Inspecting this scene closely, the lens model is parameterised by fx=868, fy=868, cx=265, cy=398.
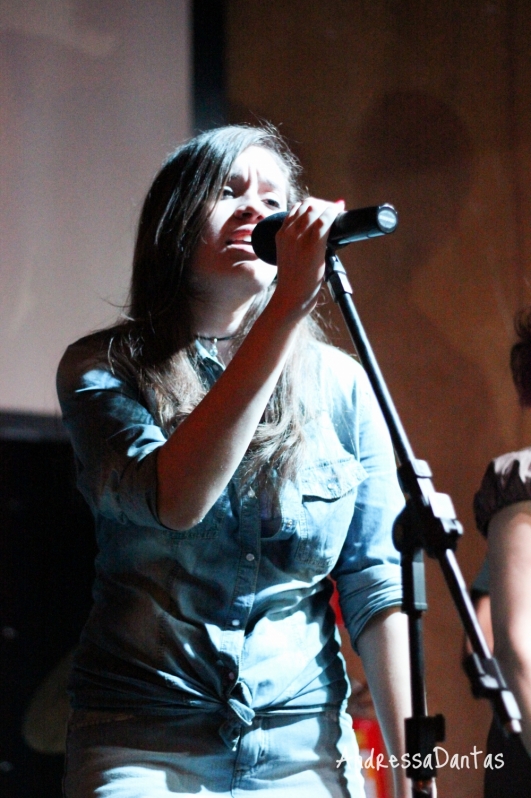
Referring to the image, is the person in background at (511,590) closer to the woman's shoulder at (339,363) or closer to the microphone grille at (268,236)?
the woman's shoulder at (339,363)

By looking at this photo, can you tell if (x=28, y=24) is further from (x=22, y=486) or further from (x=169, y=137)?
A: (x=22, y=486)

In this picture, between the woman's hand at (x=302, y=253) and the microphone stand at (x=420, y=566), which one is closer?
the microphone stand at (x=420, y=566)

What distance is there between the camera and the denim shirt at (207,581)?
1.01 m

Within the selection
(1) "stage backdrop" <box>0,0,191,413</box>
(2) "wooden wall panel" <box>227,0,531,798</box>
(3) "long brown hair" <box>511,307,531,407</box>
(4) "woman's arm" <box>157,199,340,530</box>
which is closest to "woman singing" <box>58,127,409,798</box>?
(4) "woman's arm" <box>157,199,340,530</box>

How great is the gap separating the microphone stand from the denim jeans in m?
0.31

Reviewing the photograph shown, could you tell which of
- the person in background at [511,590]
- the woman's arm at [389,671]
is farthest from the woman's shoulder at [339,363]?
the woman's arm at [389,671]

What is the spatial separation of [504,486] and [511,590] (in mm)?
151

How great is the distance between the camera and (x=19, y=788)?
1.65m

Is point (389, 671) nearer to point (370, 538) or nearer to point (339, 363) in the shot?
point (370, 538)

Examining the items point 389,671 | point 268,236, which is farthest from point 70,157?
point 389,671

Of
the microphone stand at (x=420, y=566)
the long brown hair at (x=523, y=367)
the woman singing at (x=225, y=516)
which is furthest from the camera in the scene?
the long brown hair at (x=523, y=367)

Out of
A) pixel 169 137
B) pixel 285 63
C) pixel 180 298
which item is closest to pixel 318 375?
pixel 180 298

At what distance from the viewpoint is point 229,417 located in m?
0.91

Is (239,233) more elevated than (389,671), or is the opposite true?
(239,233)
